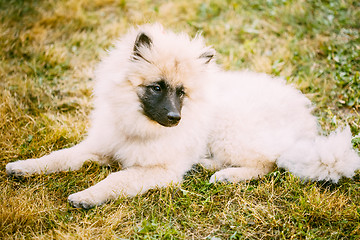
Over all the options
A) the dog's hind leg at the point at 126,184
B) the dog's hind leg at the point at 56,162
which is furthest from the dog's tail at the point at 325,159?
the dog's hind leg at the point at 56,162

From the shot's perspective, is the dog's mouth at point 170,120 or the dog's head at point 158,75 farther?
the dog's head at point 158,75

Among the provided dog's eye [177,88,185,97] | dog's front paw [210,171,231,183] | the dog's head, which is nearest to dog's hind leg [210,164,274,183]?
dog's front paw [210,171,231,183]

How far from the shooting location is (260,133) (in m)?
2.78

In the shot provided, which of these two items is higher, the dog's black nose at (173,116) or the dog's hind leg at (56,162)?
the dog's black nose at (173,116)

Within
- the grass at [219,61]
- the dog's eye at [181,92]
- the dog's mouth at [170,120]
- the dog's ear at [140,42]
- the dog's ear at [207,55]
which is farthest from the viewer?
the dog's ear at [207,55]

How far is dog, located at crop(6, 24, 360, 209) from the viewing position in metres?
2.44

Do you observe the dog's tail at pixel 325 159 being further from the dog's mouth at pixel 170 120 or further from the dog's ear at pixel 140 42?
the dog's ear at pixel 140 42

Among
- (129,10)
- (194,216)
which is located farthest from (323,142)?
(129,10)

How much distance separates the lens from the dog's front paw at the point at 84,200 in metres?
A: 2.27

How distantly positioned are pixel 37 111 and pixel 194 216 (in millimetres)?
2111

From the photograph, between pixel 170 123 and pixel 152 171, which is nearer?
pixel 170 123

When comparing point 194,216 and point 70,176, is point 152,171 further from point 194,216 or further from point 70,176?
point 70,176

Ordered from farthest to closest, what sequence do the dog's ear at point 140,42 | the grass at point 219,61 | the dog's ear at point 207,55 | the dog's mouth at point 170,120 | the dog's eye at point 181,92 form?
the dog's ear at point 207,55
the dog's eye at point 181,92
the dog's ear at point 140,42
the dog's mouth at point 170,120
the grass at point 219,61

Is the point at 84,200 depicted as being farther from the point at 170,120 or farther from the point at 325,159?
the point at 325,159
